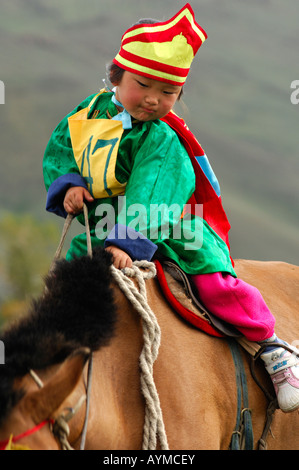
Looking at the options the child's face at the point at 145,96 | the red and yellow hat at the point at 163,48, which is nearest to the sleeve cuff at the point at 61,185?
the child's face at the point at 145,96

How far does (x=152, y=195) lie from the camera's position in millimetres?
1921

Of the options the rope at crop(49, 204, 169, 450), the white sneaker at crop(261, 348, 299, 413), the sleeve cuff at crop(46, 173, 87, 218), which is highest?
the sleeve cuff at crop(46, 173, 87, 218)

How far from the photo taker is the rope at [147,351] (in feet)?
5.47

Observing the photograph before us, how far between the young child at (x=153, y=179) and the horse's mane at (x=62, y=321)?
16 cm

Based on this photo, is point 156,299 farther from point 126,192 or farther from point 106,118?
point 106,118

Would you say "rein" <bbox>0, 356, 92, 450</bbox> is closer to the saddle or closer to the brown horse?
the brown horse

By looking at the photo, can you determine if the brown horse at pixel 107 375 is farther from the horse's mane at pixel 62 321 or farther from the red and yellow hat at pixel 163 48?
the red and yellow hat at pixel 163 48

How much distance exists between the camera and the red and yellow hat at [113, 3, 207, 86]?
1.92m

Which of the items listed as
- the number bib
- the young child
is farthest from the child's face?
the number bib

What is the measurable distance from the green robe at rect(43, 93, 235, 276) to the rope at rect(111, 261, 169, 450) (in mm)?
170

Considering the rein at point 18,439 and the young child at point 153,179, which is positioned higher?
the young child at point 153,179

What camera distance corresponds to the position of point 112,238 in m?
1.85

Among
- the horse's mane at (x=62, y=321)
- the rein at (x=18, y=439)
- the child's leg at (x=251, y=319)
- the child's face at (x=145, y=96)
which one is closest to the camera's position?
the rein at (x=18, y=439)
